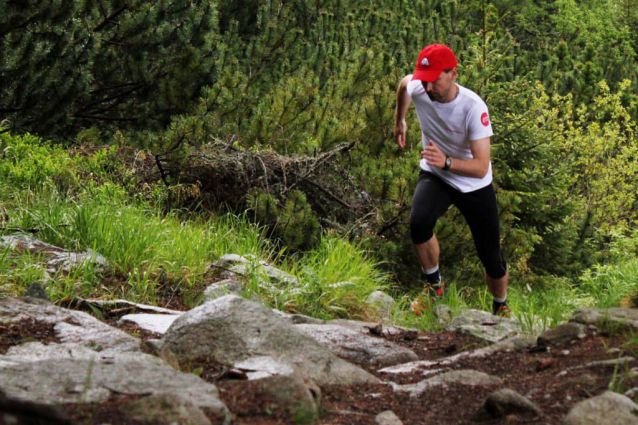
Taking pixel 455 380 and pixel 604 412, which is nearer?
pixel 604 412

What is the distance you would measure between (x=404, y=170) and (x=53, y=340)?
4.69 meters

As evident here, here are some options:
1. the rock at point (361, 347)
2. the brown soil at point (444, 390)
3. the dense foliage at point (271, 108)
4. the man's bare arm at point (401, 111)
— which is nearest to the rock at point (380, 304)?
the man's bare arm at point (401, 111)

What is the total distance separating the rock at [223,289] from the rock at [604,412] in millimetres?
3137

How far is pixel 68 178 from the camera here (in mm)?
7227

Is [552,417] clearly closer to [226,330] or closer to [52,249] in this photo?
[226,330]

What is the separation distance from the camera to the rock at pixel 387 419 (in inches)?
115

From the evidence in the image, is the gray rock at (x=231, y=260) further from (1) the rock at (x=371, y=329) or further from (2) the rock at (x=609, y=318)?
(2) the rock at (x=609, y=318)

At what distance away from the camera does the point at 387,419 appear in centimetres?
296

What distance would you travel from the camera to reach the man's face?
5.57 meters

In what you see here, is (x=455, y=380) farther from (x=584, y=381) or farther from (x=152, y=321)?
(x=152, y=321)

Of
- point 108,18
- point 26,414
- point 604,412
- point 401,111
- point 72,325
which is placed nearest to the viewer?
point 26,414

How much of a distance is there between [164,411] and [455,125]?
3807 mm

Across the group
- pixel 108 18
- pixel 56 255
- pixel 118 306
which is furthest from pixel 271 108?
pixel 118 306

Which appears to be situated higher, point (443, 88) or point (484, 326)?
point (443, 88)
